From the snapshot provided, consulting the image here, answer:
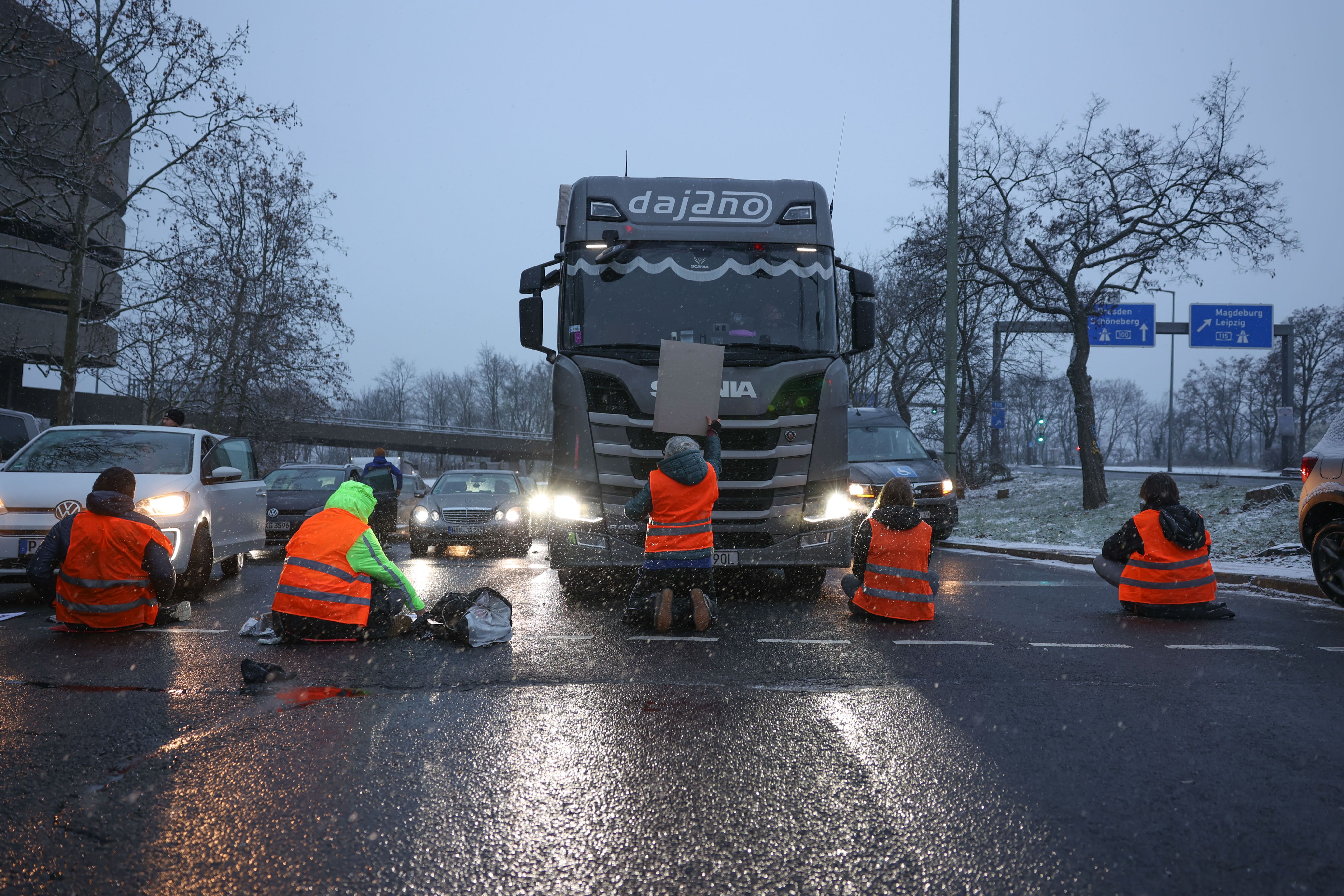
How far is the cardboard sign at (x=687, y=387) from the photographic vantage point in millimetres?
8203

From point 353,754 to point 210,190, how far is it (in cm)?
2805

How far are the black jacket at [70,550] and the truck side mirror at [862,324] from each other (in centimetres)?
604

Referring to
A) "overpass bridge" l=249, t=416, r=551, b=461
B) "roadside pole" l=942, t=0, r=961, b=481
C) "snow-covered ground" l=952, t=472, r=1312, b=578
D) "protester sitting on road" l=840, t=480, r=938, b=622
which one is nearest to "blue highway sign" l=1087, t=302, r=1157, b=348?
"snow-covered ground" l=952, t=472, r=1312, b=578

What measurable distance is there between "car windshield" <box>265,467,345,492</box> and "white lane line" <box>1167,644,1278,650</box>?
625 inches

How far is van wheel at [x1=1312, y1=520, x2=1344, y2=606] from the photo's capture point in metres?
8.74

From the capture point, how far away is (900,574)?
26.0ft

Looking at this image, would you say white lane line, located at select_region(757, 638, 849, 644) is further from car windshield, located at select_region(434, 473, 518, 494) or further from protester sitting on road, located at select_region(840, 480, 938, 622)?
car windshield, located at select_region(434, 473, 518, 494)

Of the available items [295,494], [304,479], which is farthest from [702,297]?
[304,479]

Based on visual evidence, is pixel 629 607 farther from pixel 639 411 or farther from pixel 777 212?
pixel 777 212

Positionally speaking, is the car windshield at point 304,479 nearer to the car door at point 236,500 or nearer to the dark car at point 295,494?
the dark car at point 295,494

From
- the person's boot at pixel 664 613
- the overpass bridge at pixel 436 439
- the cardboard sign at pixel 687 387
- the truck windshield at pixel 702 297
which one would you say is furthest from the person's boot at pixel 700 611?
the overpass bridge at pixel 436 439

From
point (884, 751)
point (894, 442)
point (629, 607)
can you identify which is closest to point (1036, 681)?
point (884, 751)

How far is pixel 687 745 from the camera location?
4.26m

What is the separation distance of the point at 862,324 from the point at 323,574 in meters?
5.30
